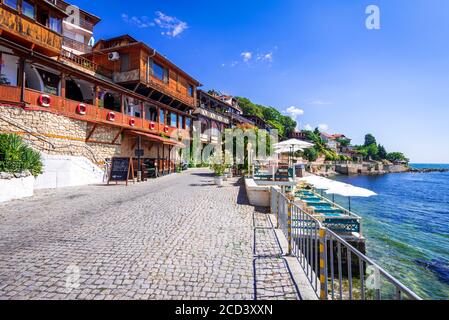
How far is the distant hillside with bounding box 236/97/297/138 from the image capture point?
7677 centimetres

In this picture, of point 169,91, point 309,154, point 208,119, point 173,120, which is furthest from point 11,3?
point 309,154

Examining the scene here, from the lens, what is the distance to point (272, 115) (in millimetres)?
90875

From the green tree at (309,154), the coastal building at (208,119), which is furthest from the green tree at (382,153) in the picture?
the coastal building at (208,119)

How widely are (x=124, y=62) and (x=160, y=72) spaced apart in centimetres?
366

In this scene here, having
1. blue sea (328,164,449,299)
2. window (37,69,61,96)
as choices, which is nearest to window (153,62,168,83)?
window (37,69,61,96)

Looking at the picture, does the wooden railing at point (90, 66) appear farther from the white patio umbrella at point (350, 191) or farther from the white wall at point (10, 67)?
the white patio umbrella at point (350, 191)

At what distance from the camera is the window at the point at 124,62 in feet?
70.3

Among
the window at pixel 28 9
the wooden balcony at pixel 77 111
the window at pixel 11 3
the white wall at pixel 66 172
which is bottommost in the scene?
the white wall at pixel 66 172

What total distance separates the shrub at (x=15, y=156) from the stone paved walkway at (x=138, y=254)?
2005 millimetres

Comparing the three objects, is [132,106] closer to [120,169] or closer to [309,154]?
[120,169]
